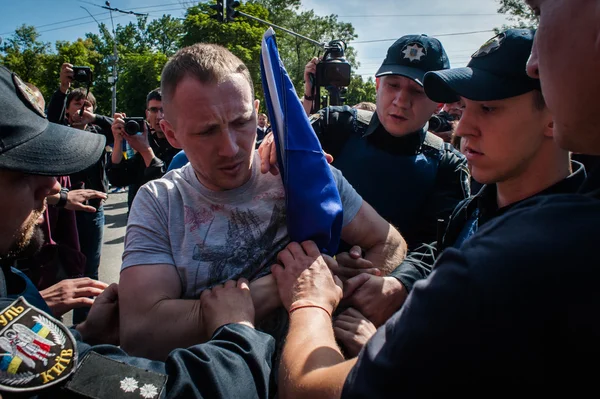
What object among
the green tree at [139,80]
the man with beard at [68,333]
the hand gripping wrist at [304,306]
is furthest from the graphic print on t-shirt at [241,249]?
the green tree at [139,80]

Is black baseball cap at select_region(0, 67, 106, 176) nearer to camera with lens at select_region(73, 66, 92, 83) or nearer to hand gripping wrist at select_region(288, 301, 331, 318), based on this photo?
hand gripping wrist at select_region(288, 301, 331, 318)

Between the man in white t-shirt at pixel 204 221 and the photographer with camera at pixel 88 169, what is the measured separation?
2.30 m

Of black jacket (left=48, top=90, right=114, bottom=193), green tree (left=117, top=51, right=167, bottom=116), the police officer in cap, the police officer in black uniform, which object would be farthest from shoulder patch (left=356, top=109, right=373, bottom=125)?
green tree (left=117, top=51, right=167, bottom=116)

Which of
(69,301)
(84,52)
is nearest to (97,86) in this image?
(84,52)

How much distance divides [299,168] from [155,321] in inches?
31.4

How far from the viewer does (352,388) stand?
83 cm

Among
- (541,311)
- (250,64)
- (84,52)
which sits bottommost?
(541,311)

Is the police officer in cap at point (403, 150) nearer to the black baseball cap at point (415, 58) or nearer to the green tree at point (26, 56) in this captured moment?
the black baseball cap at point (415, 58)

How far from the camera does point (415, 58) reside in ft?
9.20

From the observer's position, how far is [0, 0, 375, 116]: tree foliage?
35.2 meters

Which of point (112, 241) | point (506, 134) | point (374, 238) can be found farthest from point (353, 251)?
point (112, 241)

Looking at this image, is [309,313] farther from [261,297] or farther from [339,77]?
[339,77]

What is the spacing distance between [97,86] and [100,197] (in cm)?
5255

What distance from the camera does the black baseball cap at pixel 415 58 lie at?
9.13 ft
